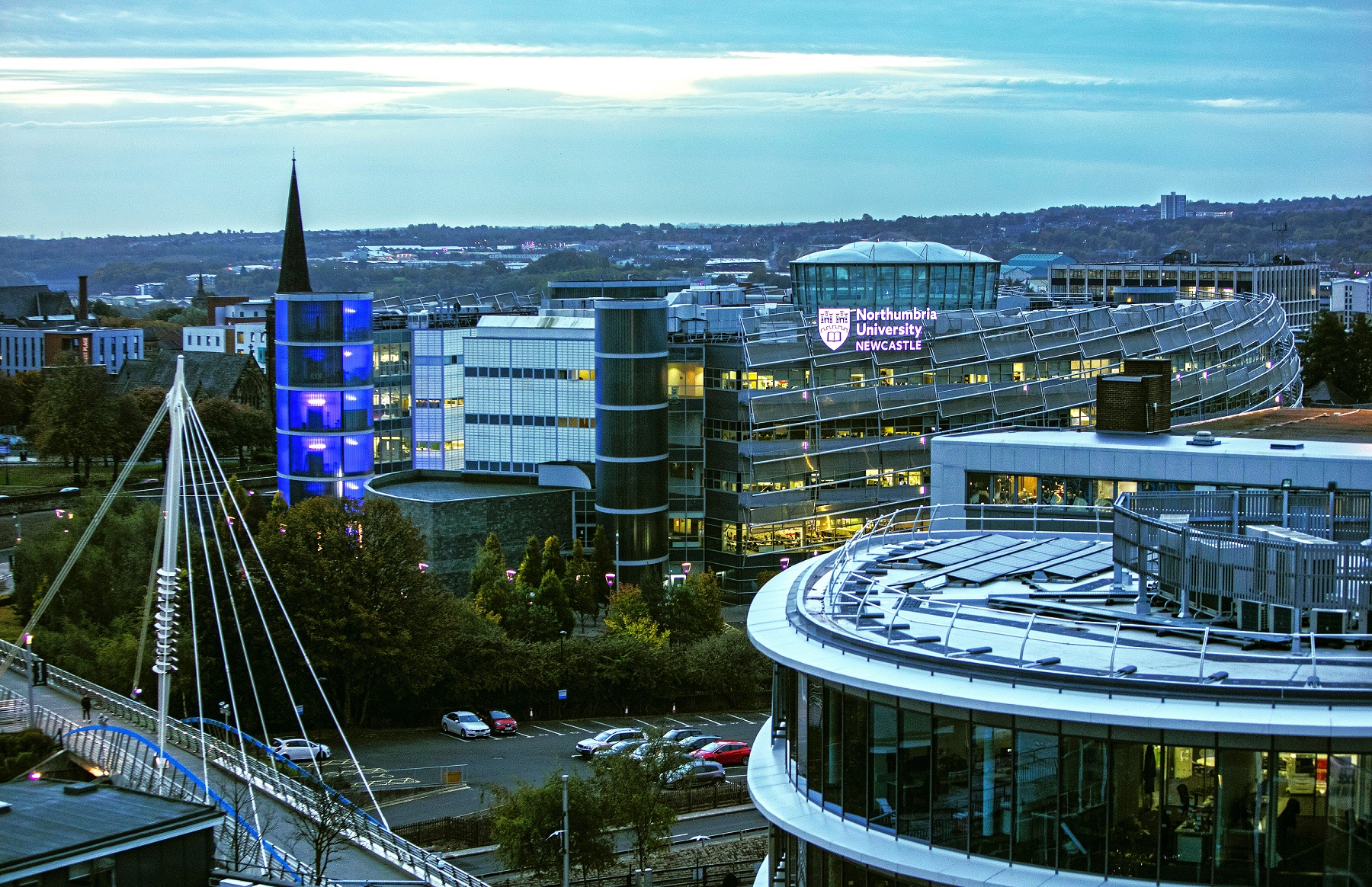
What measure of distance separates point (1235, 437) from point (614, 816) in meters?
22.9

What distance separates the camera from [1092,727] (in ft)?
66.4

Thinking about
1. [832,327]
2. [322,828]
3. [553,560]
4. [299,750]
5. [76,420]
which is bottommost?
[299,750]

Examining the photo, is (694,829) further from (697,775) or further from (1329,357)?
(1329,357)

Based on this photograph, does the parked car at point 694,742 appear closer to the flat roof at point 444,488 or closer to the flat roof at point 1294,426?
the flat roof at point 1294,426

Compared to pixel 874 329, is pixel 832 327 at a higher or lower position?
higher

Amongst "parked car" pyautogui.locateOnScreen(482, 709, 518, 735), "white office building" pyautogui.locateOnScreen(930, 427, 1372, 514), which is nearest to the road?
"parked car" pyautogui.locateOnScreen(482, 709, 518, 735)

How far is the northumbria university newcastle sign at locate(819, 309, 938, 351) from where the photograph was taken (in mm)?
88438

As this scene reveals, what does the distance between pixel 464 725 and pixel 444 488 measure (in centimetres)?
2922

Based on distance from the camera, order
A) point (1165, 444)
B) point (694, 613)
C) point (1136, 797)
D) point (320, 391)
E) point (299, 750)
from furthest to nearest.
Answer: point (320, 391), point (694, 613), point (299, 750), point (1165, 444), point (1136, 797)

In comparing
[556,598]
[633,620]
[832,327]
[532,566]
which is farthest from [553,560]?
[832,327]

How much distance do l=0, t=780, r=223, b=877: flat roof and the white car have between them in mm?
28256

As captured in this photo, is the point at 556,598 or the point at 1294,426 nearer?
the point at 1294,426

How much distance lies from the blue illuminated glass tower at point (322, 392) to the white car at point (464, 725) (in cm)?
3447

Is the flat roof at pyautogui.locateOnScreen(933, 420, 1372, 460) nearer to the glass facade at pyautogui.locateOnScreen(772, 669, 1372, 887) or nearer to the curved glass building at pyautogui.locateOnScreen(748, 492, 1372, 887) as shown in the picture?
the curved glass building at pyautogui.locateOnScreen(748, 492, 1372, 887)
